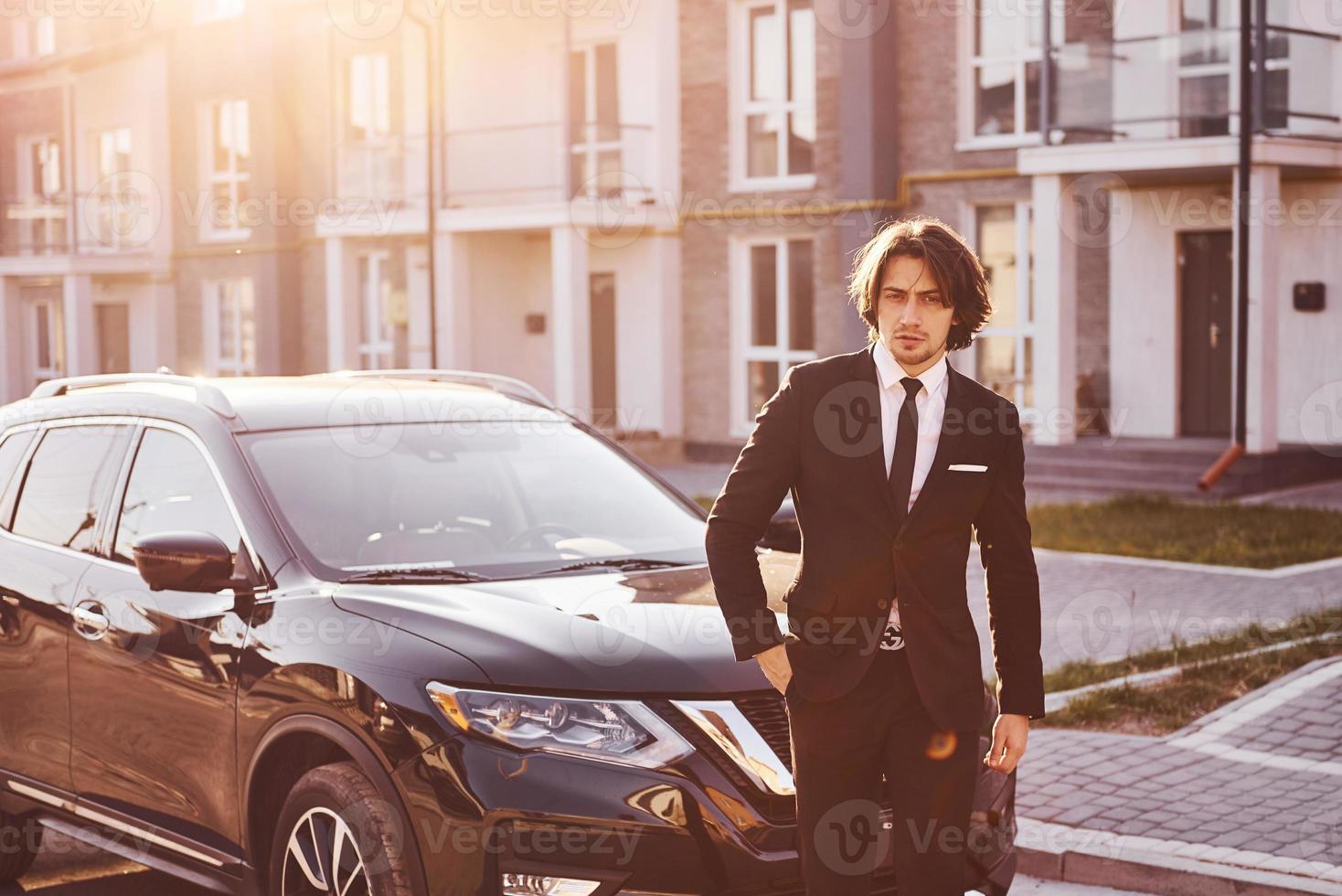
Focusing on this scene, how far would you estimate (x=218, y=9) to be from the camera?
35.2 meters

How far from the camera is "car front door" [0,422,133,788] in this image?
5742 millimetres

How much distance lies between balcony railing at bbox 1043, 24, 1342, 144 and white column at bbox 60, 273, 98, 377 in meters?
24.1

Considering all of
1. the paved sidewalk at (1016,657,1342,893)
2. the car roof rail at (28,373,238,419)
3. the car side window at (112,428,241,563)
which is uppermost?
the car roof rail at (28,373,238,419)

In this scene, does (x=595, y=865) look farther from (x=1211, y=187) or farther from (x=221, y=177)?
(x=221, y=177)

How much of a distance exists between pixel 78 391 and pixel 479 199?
23.7 meters

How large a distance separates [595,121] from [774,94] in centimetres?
369

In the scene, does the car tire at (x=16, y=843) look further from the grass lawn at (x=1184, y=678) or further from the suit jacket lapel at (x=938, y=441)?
the grass lawn at (x=1184, y=678)

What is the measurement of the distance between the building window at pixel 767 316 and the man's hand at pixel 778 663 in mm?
21492

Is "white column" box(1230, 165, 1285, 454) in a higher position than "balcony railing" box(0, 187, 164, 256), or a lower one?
lower

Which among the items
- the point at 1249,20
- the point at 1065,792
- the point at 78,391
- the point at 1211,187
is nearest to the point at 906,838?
the point at 1065,792

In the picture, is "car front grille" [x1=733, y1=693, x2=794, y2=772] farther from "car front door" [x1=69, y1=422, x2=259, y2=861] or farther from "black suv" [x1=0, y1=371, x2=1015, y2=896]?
"car front door" [x1=69, y1=422, x2=259, y2=861]

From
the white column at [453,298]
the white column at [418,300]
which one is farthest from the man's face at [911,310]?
the white column at [418,300]

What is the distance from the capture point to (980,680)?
397cm

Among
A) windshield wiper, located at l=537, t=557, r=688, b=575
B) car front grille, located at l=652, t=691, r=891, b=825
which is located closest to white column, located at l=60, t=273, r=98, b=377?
windshield wiper, located at l=537, t=557, r=688, b=575
